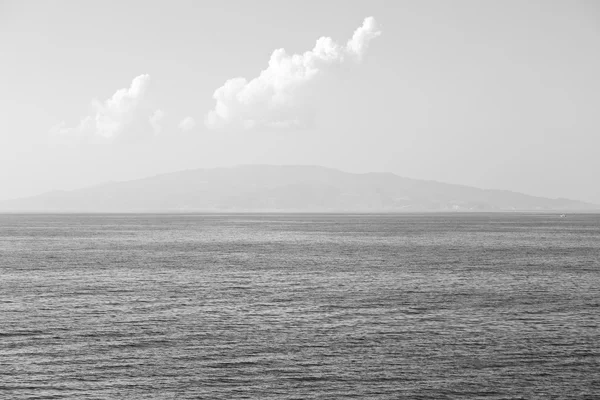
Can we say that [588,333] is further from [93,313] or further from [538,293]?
[93,313]

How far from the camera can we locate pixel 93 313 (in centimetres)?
5328

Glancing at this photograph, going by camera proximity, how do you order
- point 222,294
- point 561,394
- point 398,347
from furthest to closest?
point 222,294
point 398,347
point 561,394

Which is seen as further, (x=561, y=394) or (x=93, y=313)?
(x=93, y=313)

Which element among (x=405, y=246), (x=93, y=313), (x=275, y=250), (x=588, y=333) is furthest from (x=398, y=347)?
(x=405, y=246)

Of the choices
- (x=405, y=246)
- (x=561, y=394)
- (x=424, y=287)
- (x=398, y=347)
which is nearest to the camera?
(x=561, y=394)

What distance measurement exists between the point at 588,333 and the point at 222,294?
108 feet

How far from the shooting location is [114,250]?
122125 millimetres

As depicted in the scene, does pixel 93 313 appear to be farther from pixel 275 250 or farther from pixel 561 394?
pixel 275 250

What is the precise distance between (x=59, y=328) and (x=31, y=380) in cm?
1260

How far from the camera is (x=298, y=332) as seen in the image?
153 feet

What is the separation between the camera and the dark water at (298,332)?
34688 mm

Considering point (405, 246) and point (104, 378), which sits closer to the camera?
point (104, 378)

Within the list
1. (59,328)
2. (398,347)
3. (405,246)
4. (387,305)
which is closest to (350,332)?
(398,347)

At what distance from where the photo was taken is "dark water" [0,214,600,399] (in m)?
34.7
